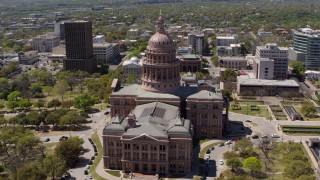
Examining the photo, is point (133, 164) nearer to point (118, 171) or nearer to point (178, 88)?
point (118, 171)

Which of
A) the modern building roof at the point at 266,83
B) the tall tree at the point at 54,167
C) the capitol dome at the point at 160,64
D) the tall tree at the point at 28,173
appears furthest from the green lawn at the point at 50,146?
the modern building roof at the point at 266,83

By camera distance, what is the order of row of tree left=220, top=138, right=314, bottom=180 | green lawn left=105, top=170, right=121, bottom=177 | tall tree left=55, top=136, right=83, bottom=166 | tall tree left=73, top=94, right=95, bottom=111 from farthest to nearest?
tall tree left=73, top=94, right=95, bottom=111, tall tree left=55, top=136, right=83, bottom=166, green lawn left=105, top=170, right=121, bottom=177, row of tree left=220, top=138, right=314, bottom=180

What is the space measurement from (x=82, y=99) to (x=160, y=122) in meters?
56.2

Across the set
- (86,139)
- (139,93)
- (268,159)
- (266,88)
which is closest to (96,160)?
(86,139)

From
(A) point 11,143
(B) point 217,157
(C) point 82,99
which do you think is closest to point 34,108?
(C) point 82,99

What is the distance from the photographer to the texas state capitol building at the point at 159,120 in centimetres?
10638

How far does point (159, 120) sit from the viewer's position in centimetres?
11688

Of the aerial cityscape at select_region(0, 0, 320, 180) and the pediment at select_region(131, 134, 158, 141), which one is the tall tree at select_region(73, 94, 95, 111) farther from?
the pediment at select_region(131, 134, 158, 141)

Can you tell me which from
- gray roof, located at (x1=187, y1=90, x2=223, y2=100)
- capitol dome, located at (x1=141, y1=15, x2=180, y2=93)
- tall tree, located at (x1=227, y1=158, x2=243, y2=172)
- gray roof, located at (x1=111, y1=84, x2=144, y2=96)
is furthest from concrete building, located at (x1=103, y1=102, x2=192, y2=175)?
capitol dome, located at (x1=141, y1=15, x2=180, y2=93)

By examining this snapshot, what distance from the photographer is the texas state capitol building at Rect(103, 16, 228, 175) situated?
106 metres

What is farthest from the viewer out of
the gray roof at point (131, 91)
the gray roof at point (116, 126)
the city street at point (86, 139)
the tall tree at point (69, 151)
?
the gray roof at point (131, 91)

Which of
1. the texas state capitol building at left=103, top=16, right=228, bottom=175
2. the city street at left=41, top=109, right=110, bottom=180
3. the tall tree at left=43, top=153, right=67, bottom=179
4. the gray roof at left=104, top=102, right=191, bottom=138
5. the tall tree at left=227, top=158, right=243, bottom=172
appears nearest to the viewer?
the tall tree at left=43, top=153, right=67, bottom=179

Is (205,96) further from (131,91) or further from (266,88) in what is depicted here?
(266,88)

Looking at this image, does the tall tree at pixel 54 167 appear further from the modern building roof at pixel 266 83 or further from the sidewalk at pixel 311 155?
the modern building roof at pixel 266 83
